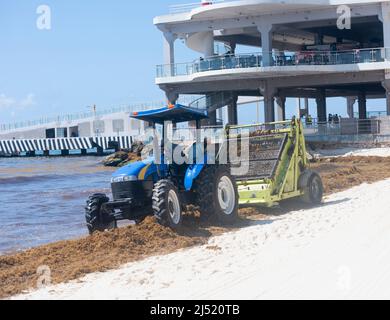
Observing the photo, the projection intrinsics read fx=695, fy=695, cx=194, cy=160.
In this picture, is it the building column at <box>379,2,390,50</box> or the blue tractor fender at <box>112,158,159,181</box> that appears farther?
the building column at <box>379,2,390,50</box>

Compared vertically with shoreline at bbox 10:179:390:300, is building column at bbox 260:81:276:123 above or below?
above

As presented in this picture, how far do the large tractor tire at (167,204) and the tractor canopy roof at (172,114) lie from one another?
130 centimetres

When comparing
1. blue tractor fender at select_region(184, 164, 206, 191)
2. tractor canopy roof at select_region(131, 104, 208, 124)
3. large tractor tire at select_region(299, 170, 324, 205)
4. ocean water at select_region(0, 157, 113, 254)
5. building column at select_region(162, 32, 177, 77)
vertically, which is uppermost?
building column at select_region(162, 32, 177, 77)

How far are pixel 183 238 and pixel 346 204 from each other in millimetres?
5008

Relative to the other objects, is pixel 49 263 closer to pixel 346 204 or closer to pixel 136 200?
pixel 136 200

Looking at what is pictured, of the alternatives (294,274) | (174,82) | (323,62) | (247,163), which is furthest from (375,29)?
(294,274)

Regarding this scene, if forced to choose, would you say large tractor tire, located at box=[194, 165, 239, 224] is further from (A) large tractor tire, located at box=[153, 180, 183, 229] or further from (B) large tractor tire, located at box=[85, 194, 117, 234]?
(B) large tractor tire, located at box=[85, 194, 117, 234]

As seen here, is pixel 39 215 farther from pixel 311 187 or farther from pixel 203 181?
pixel 203 181

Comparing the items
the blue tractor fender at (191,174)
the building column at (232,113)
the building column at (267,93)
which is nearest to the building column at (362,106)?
the building column at (232,113)

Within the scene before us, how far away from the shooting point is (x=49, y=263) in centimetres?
1063

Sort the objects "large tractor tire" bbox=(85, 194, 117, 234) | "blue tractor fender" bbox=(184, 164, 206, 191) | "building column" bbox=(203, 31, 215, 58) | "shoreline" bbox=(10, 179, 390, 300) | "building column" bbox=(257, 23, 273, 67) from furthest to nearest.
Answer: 1. "building column" bbox=(203, 31, 215, 58)
2. "building column" bbox=(257, 23, 273, 67)
3. "blue tractor fender" bbox=(184, 164, 206, 191)
4. "large tractor tire" bbox=(85, 194, 117, 234)
5. "shoreline" bbox=(10, 179, 390, 300)

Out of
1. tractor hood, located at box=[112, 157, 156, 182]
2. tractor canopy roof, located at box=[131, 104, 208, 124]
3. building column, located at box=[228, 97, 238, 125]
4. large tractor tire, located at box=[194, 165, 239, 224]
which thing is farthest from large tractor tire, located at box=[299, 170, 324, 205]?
building column, located at box=[228, 97, 238, 125]

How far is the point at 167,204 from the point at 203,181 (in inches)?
56.9

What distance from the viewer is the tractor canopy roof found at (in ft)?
41.0
